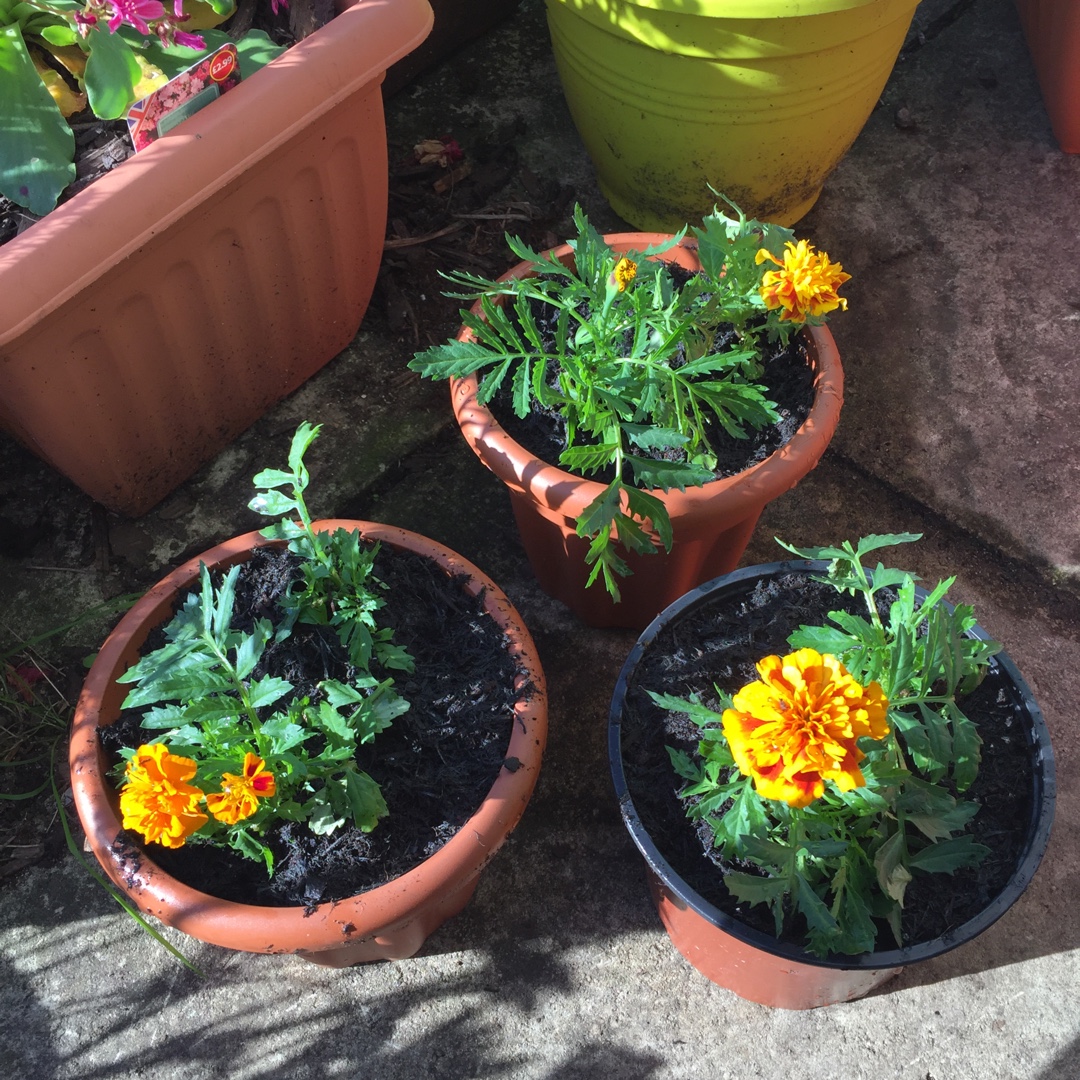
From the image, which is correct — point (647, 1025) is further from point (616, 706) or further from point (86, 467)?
point (86, 467)

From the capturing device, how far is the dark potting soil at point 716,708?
4.75 ft

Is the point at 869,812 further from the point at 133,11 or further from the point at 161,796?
the point at 133,11

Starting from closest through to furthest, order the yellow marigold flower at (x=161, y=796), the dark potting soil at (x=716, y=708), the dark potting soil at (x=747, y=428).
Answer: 1. the yellow marigold flower at (x=161, y=796)
2. the dark potting soil at (x=716, y=708)
3. the dark potting soil at (x=747, y=428)

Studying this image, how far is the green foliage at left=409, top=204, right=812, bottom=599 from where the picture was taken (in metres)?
1.55

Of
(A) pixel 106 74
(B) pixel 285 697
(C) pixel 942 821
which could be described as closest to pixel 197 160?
(A) pixel 106 74

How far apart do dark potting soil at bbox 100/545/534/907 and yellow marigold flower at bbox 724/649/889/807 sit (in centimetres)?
52

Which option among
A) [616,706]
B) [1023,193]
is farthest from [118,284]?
[1023,193]

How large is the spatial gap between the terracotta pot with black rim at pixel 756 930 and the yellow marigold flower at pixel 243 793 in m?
0.53

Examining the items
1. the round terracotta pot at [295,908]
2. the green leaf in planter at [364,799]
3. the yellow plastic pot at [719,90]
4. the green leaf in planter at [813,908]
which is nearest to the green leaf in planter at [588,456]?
the round terracotta pot at [295,908]

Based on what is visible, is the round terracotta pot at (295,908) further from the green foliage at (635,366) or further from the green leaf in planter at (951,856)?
the green leaf in planter at (951,856)

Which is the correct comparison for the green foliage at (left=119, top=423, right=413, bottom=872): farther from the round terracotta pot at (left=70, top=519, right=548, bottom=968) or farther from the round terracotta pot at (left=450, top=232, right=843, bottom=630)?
the round terracotta pot at (left=450, top=232, right=843, bottom=630)

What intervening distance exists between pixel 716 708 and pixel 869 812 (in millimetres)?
363

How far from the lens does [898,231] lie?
8.82ft

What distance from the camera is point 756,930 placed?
4.67 ft
